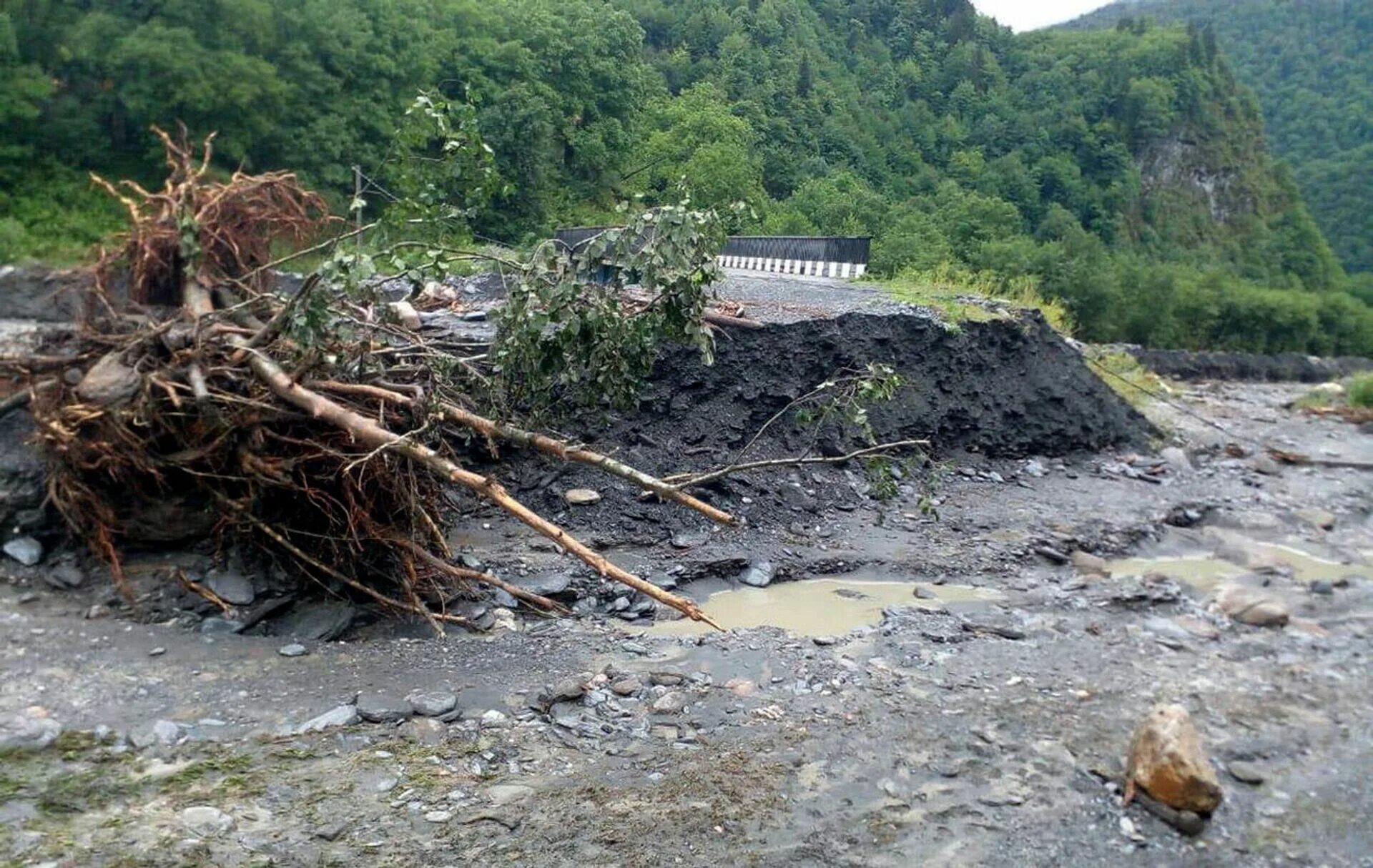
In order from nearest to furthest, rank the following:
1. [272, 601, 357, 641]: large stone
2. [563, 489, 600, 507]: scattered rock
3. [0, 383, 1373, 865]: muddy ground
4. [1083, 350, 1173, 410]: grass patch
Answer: [0, 383, 1373, 865]: muddy ground
[272, 601, 357, 641]: large stone
[563, 489, 600, 507]: scattered rock
[1083, 350, 1173, 410]: grass patch

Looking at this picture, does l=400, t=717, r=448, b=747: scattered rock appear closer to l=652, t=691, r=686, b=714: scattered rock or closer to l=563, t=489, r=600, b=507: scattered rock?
l=652, t=691, r=686, b=714: scattered rock

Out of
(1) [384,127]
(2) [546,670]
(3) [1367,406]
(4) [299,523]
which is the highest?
(1) [384,127]

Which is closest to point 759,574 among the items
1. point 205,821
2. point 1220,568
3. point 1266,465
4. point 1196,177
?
point 1220,568

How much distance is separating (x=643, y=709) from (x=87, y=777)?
2190mm

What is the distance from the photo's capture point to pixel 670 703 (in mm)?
4867

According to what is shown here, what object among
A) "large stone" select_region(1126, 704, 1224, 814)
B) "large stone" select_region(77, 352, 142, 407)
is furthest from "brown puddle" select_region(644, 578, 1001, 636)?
"large stone" select_region(77, 352, 142, 407)

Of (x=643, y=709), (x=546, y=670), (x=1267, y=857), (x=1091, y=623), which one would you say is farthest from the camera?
(x=1091, y=623)

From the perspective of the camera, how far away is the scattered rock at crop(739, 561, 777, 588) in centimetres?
671

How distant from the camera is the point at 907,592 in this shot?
675cm

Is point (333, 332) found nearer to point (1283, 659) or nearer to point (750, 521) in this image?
point (750, 521)

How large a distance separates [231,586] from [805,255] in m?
9.35

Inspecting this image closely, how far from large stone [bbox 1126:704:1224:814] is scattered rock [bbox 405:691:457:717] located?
2.83 metres

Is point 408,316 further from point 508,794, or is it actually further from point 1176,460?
point 1176,460

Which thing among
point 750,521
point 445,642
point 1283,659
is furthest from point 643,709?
point 1283,659
